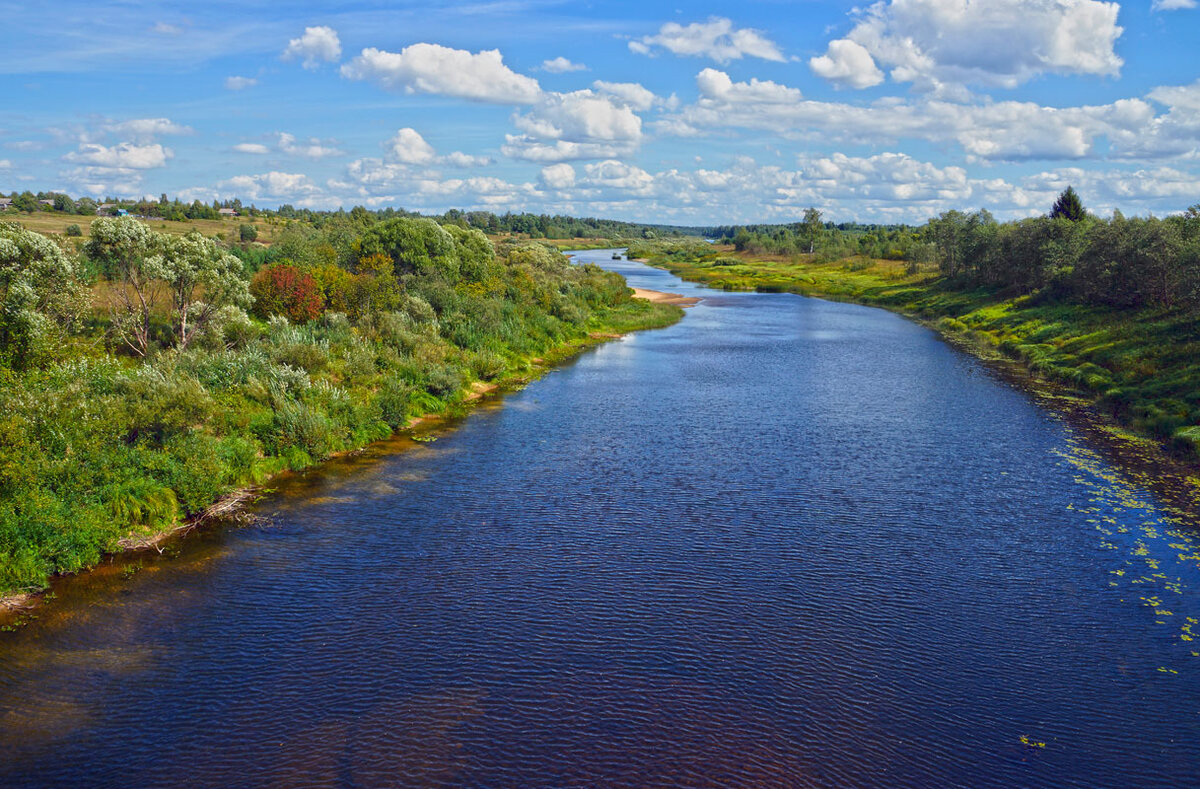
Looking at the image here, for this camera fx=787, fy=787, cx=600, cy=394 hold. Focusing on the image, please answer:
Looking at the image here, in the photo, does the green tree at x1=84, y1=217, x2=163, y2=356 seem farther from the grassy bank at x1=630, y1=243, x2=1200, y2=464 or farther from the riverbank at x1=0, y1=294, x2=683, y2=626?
the grassy bank at x1=630, y1=243, x2=1200, y2=464

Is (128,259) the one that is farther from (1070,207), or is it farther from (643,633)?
(1070,207)

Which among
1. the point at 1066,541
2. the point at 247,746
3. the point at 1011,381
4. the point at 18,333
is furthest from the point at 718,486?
the point at 1011,381

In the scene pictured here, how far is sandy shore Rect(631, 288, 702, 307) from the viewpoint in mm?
108938

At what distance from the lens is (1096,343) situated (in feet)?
189

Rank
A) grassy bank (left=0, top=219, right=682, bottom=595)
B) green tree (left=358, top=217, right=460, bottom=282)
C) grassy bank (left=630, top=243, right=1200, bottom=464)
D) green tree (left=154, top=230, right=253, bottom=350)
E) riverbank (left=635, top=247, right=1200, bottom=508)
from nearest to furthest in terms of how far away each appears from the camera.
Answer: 1. grassy bank (left=0, top=219, right=682, bottom=595)
2. riverbank (left=635, top=247, right=1200, bottom=508)
3. green tree (left=154, top=230, right=253, bottom=350)
4. grassy bank (left=630, top=243, right=1200, bottom=464)
5. green tree (left=358, top=217, right=460, bottom=282)

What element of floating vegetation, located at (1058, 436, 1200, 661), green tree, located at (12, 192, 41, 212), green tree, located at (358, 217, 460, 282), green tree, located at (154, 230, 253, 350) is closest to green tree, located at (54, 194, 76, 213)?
green tree, located at (12, 192, 41, 212)

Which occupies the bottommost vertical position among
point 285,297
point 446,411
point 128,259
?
point 446,411

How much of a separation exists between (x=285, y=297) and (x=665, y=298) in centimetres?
6924

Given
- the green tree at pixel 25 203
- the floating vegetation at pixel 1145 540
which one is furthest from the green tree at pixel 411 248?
the green tree at pixel 25 203

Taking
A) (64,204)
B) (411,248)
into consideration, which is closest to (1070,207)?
(411,248)

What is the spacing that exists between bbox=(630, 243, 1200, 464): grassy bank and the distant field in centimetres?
7550

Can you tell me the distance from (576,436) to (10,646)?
81.7 feet

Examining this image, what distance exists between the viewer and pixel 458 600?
74.6 ft

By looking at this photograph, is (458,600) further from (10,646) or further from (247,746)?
(10,646)
